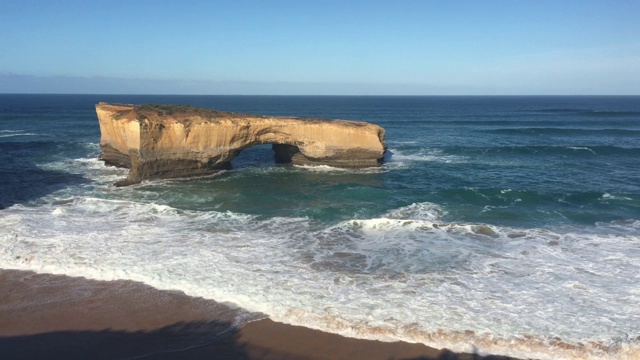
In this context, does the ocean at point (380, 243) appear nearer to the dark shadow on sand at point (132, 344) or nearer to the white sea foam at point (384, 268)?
the white sea foam at point (384, 268)

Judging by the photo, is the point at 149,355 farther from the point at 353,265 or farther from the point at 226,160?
the point at 226,160

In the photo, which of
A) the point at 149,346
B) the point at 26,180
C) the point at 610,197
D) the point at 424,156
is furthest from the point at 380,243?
the point at 26,180

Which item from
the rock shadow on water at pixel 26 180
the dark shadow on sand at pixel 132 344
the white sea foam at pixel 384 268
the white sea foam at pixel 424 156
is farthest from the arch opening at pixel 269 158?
the dark shadow on sand at pixel 132 344

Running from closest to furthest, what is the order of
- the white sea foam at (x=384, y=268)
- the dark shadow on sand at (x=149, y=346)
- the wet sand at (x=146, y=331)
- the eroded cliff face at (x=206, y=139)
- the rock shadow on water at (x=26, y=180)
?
the dark shadow on sand at (x=149, y=346)
the wet sand at (x=146, y=331)
the white sea foam at (x=384, y=268)
the rock shadow on water at (x=26, y=180)
the eroded cliff face at (x=206, y=139)

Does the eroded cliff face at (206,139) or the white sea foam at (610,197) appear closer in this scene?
the white sea foam at (610,197)

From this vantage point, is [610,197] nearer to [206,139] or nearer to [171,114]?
[206,139]

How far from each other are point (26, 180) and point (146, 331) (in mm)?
18485

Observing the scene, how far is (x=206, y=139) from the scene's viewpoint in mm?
25016

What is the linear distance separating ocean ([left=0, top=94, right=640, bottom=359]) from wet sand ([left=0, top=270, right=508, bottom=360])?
1.58ft

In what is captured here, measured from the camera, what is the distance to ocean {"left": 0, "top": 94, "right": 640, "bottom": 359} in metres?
11.1

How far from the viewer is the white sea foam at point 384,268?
35.1 ft

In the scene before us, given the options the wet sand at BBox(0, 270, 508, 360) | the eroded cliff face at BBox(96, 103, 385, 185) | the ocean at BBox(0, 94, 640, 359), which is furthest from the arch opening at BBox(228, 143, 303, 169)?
the wet sand at BBox(0, 270, 508, 360)

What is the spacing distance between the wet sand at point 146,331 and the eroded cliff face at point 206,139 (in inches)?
478

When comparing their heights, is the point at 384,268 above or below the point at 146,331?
above
